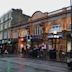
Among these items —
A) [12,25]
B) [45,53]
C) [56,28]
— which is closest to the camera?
[56,28]

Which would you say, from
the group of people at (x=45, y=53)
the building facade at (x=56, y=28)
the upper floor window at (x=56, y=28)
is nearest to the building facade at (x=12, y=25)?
the building facade at (x=56, y=28)

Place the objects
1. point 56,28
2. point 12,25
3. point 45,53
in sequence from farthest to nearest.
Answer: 1. point 12,25
2. point 45,53
3. point 56,28

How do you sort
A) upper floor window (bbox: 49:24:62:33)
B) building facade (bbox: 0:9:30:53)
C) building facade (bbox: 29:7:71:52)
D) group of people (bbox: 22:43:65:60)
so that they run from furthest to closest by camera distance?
building facade (bbox: 0:9:30:53) → upper floor window (bbox: 49:24:62:33) → building facade (bbox: 29:7:71:52) → group of people (bbox: 22:43:65:60)

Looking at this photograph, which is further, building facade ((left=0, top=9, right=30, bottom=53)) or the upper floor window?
building facade ((left=0, top=9, right=30, bottom=53))

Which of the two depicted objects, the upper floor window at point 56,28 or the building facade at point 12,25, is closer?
the upper floor window at point 56,28

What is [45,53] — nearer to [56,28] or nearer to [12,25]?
[56,28]

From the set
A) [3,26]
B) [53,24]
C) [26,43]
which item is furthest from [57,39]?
[3,26]

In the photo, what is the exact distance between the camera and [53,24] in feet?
157

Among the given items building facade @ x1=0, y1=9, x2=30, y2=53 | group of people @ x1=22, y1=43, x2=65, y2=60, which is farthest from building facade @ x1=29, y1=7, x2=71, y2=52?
building facade @ x1=0, y1=9, x2=30, y2=53

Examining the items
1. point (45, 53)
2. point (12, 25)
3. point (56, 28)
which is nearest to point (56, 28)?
point (56, 28)

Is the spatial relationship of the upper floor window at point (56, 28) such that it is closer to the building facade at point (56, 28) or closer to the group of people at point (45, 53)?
the building facade at point (56, 28)

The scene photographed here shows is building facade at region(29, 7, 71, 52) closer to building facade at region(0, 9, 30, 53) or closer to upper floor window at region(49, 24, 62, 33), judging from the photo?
upper floor window at region(49, 24, 62, 33)

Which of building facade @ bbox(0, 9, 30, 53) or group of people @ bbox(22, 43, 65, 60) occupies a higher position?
building facade @ bbox(0, 9, 30, 53)

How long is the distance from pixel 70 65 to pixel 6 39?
148ft
